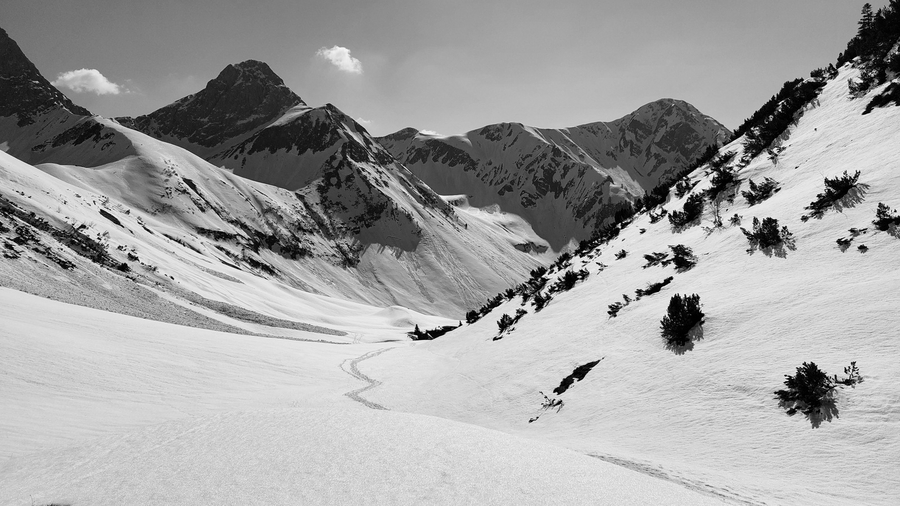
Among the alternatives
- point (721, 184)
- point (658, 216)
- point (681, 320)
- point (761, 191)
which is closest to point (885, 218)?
point (681, 320)

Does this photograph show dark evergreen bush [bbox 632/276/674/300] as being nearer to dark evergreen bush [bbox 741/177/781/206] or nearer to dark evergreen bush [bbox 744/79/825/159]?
dark evergreen bush [bbox 741/177/781/206]

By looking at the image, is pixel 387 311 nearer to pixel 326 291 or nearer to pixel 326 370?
pixel 326 370

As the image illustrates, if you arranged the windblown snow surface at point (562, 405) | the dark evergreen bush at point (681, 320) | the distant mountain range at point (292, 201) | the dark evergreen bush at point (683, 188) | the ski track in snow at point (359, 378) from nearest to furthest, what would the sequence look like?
the windblown snow surface at point (562, 405)
the dark evergreen bush at point (681, 320)
the ski track in snow at point (359, 378)
the dark evergreen bush at point (683, 188)
the distant mountain range at point (292, 201)

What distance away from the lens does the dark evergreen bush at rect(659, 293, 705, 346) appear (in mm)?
6484

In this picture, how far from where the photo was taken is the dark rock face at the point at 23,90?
174 metres

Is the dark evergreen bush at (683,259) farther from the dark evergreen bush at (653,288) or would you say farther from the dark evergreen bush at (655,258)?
the dark evergreen bush at (655,258)

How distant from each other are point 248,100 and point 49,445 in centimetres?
22796

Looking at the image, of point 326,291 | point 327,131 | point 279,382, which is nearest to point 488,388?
point 279,382

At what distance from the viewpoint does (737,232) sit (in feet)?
29.0

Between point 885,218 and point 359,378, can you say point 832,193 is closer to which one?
point 885,218

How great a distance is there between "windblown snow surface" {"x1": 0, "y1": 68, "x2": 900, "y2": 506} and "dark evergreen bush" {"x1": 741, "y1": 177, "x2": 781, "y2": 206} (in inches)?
8.8

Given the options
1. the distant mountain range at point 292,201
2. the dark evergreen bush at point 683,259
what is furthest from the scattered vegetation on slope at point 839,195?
the distant mountain range at point 292,201

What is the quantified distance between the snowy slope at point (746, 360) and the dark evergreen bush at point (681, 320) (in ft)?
0.61

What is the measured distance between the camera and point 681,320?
6.60m
